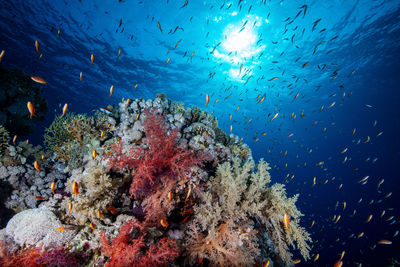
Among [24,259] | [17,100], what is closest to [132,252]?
[24,259]

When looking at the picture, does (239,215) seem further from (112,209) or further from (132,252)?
(112,209)

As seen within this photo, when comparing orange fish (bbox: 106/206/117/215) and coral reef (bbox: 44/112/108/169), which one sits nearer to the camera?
orange fish (bbox: 106/206/117/215)

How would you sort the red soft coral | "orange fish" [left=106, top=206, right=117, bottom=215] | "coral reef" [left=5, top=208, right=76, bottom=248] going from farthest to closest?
"orange fish" [left=106, top=206, right=117, bottom=215], "coral reef" [left=5, top=208, right=76, bottom=248], the red soft coral

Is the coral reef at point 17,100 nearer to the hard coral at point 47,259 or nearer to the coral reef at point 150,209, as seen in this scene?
the coral reef at point 150,209

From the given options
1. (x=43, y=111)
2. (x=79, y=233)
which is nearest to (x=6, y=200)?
(x=79, y=233)

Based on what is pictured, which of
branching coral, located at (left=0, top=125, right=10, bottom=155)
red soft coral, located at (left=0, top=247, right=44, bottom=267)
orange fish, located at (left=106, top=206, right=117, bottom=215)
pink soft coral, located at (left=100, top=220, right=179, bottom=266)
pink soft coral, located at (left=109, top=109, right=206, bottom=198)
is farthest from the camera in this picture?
branching coral, located at (left=0, top=125, right=10, bottom=155)

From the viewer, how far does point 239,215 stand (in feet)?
12.3

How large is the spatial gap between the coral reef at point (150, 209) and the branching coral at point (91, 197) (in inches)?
0.9

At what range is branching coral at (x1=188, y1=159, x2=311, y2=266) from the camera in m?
3.37

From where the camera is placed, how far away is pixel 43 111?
11.1m

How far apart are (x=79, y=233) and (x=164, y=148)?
2499 millimetres

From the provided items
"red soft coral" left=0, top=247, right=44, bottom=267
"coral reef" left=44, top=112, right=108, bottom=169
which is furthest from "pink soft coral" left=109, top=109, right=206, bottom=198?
"coral reef" left=44, top=112, right=108, bottom=169

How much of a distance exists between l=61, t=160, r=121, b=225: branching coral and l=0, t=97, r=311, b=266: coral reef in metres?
0.02

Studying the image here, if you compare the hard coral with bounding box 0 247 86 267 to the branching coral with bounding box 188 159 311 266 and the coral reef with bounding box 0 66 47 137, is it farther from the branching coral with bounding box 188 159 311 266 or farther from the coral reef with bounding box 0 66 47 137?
the coral reef with bounding box 0 66 47 137
